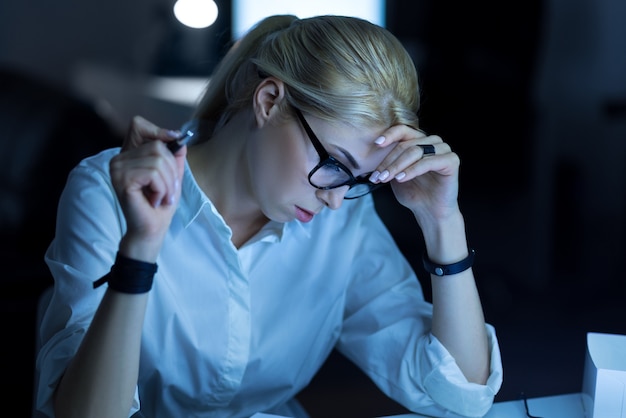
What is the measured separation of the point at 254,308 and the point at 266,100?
0.38 metres

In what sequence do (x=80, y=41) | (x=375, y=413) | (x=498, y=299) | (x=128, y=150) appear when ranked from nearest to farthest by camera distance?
(x=128, y=150) → (x=375, y=413) → (x=80, y=41) → (x=498, y=299)

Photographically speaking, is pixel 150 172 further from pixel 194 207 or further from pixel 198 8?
pixel 198 8

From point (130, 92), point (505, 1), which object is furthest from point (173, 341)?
point (505, 1)

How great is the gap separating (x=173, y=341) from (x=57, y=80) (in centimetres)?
203

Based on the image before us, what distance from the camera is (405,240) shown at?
3656mm

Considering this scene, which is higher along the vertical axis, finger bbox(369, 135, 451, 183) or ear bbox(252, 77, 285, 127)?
ear bbox(252, 77, 285, 127)

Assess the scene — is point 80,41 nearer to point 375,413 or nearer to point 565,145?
point 375,413

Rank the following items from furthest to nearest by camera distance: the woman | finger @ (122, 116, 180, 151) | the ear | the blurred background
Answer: the blurred background < the ear < the woman < finger @ (122, 116, 180, 151)

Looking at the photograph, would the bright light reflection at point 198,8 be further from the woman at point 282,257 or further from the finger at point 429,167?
the finger at point 429,167

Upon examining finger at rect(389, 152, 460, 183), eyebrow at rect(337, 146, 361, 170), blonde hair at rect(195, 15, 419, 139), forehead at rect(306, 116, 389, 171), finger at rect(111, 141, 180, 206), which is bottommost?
finger at rect(389, 152, 460, 183)

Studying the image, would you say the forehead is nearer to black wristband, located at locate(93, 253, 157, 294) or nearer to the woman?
the woman

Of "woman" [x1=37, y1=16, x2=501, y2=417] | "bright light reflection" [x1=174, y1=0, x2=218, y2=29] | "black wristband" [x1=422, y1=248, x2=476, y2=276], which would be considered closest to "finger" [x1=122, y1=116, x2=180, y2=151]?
"woman" [x1=37, y1=16, x2=501, y2=417]

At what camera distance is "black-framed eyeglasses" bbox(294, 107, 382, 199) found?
1.21 m

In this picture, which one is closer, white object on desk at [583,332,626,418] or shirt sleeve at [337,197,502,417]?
white object on desk at [583,332,626,418]
